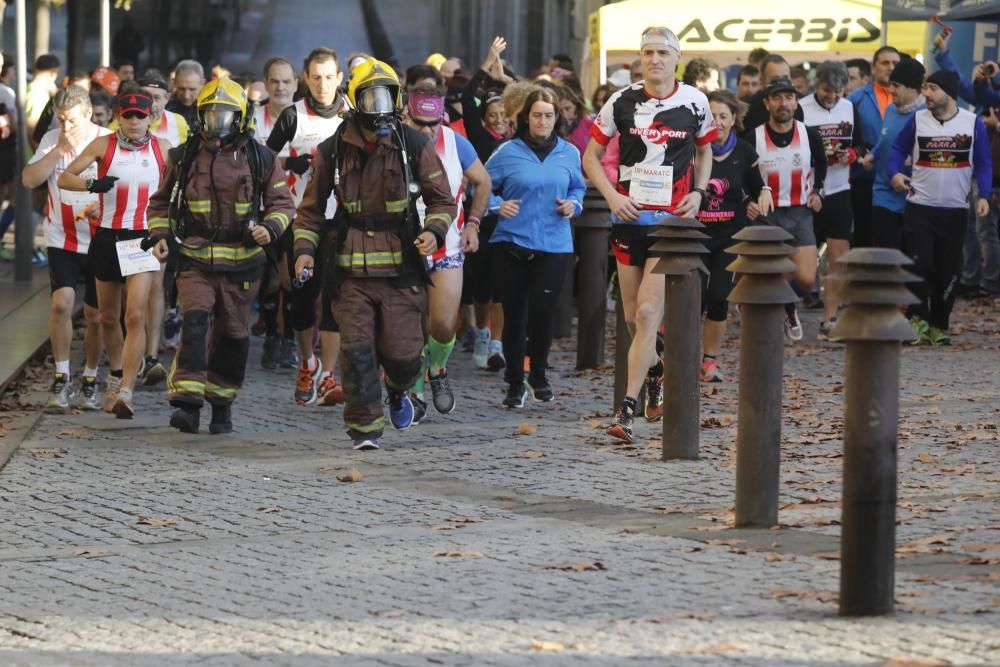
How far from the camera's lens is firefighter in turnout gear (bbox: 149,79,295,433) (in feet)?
35.7

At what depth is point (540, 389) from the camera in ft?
40.4

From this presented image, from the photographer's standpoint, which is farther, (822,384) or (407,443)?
(822,384)

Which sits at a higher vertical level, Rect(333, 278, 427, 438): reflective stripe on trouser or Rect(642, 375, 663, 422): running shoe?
Rect(333, 278, 427, 438): reflective stripe on trouser

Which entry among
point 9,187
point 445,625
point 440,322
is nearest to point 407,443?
point 440,322

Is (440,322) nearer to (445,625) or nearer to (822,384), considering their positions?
(822,384)

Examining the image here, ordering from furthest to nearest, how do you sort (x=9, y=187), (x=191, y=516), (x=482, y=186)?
(x=9, y=187) < (x=482, y=186) < (x=191, y=516)

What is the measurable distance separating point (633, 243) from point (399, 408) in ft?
4.95

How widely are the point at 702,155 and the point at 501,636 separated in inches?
201

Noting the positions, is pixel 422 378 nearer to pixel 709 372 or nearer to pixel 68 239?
pixel 709 372

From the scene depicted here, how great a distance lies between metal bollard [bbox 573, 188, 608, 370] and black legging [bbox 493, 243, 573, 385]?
3.98 feet

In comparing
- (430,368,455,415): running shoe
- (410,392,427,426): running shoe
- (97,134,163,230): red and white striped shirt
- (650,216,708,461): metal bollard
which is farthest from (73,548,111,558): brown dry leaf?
(97,134,163,230): red and white striped shirt

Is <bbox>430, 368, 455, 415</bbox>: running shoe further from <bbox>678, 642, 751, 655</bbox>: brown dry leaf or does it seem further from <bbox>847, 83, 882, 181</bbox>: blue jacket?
<bbox>847, 83, 882, 181</bbox>: blue jacket

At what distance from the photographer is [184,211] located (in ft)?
35.9

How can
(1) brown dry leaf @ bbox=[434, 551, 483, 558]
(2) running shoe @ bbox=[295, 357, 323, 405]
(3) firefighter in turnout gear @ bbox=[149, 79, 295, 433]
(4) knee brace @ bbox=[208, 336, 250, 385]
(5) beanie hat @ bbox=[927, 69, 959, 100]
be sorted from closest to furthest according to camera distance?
(1) brown dry leaf @ bbox=[434, 551, 483, 558]
(3) firefighter in turnout gear @ bbox=[149, 79, 295, 433]
(4) knee brace @ bbox=[208, 336, 250, 385]
(2) running shoe @ bbox=[295, 357, 323, 405]
(5) beanie hat @ bbox=[927, 69, 959, 100]
